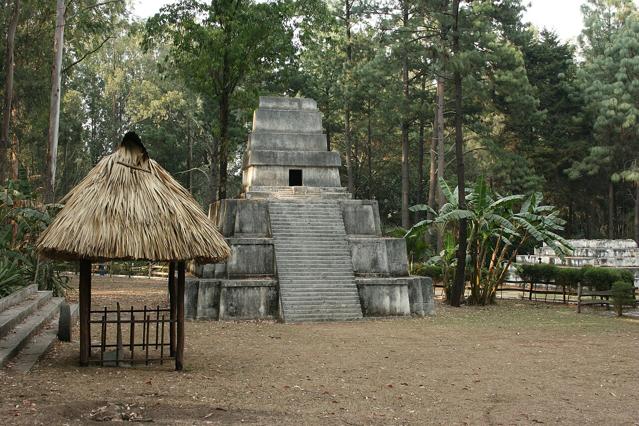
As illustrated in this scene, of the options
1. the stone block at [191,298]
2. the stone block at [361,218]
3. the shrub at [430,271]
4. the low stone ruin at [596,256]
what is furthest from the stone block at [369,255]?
the low stone ruin at [596,256]

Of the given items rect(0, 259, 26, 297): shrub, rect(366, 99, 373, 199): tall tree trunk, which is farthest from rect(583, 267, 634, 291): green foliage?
rect(366, 99, 373, 199): tall tree trunk

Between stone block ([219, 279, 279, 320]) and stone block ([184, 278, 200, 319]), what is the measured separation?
0.62m

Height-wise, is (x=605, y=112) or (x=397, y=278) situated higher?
(x=605, y=112)

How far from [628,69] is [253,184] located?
1024 inches

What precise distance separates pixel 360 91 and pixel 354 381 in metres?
28.8

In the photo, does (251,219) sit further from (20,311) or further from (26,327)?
(26,327)

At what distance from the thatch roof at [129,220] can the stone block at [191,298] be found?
7690mm

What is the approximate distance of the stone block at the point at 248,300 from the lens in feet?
56.1

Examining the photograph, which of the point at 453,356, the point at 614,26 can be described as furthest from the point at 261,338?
the point at 614,26

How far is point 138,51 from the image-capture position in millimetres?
53062

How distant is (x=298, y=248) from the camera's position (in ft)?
60.8

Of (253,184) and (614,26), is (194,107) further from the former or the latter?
(614,26)

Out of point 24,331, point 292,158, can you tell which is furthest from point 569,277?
point 24,331

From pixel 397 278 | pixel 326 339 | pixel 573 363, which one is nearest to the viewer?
pixel 573 363
